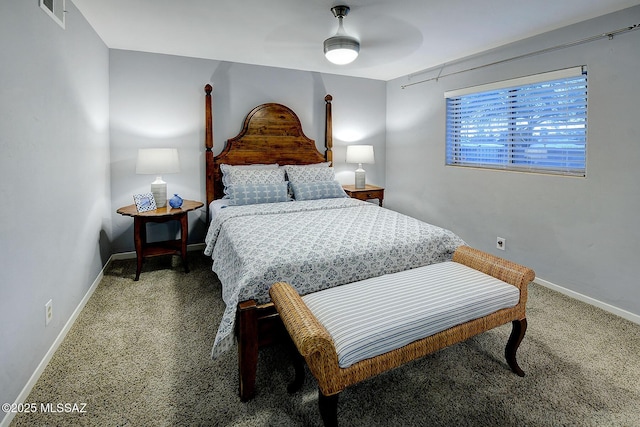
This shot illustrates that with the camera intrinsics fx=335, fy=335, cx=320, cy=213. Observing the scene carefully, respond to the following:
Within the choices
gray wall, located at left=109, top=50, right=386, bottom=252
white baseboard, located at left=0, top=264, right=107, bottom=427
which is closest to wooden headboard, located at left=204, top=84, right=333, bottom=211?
gray wall, located at left=109, top=50, right=386, bottom=252

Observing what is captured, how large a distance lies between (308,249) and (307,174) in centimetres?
198

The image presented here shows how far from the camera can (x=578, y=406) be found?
1.64 metres

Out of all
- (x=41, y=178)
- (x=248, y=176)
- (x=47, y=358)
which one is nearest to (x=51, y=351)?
(x=47, y=358)

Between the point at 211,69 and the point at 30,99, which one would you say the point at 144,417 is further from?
the point at 211,69

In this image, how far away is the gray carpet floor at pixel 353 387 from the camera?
5.12 feet

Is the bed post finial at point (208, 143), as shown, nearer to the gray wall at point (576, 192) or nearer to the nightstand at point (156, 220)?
the nightstand at point (156, 220)

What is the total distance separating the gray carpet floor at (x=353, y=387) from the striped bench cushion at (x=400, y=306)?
39cm

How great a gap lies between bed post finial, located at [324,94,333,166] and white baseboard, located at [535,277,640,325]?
9.05 feet

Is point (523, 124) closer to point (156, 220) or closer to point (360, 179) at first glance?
point (360, 179)

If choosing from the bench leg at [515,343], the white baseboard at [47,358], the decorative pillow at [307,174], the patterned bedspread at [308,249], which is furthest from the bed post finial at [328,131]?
the bench leg at [515,343]

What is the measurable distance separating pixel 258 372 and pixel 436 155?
3301 mm

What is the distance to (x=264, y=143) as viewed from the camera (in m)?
4.11

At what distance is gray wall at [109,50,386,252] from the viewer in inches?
141

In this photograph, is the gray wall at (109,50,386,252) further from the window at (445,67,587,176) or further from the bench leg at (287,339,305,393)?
the bench leg at (287,339,305,393)
